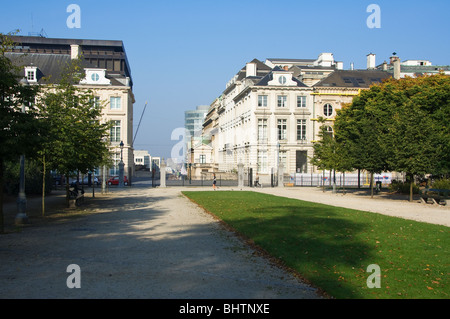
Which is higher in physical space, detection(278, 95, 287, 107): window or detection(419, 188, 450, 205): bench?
detection(278, 95, 287, 107): window

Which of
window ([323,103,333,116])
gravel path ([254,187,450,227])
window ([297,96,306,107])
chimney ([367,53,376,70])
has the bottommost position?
gravel path ([254,187,450,227])

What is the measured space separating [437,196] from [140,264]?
23.9 meters

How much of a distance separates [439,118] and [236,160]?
4655cm

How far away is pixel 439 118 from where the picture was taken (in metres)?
37.4

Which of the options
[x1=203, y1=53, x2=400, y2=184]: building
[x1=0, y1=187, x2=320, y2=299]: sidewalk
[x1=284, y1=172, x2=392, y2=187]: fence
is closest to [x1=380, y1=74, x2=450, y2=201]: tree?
[x1=0, y1=187, x2=320, y2=299]: sidewalk

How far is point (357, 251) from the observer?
1059 cm

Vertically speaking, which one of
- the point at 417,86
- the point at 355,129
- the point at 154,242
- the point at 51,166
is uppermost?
the point at 417,86

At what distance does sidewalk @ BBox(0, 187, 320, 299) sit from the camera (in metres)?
7.46

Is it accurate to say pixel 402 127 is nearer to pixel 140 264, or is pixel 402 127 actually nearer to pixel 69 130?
pixel 69 130

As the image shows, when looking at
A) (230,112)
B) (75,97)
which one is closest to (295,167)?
(230,112)

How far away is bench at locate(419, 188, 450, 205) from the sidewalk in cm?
1811

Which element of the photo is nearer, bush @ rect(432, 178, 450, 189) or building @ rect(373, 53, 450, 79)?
bush @ rect(432, 178, 450, 189)

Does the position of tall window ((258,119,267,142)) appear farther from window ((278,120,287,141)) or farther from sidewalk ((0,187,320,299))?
sidewalk ((0,187,320,299))

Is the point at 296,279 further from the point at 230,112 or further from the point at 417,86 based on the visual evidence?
the point at 230,112
